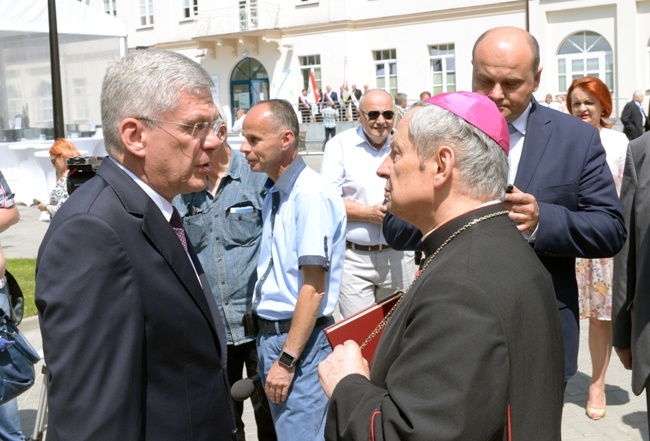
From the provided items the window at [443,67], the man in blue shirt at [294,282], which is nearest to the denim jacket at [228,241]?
the man in blue shirt at [294,282]

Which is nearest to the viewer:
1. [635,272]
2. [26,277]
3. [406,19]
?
[635,272]

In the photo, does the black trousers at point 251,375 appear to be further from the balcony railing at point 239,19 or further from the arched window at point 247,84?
the arched window at point 247,84

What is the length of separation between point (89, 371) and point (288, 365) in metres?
1.85

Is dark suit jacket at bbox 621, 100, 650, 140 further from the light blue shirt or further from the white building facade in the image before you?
the light blue shirt

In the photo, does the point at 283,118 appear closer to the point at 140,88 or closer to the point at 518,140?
the point at 518,140

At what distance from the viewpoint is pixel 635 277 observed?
3.62 metres

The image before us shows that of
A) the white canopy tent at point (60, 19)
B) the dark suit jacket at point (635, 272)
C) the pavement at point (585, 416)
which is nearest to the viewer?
the dark suit jacket at point (635, 272)

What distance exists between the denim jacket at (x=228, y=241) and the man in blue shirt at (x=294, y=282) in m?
0.26

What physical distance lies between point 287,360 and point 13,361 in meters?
1.45

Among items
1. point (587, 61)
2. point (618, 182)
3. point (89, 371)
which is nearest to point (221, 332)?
point (89, 371)

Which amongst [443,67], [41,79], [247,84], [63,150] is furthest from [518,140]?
[247,84]

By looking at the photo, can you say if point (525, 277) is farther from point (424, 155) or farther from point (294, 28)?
point (294, 28)

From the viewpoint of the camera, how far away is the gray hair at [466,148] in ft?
6.83

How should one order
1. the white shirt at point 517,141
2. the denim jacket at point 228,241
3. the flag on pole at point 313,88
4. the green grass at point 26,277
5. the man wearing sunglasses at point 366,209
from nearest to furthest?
the white shirt at point 517,141 → the denim jacket at point 228,241 → the man wearing sunglasses at point 366,209 → the green grass at point 26,277 → the flag on pole at point 313,88
